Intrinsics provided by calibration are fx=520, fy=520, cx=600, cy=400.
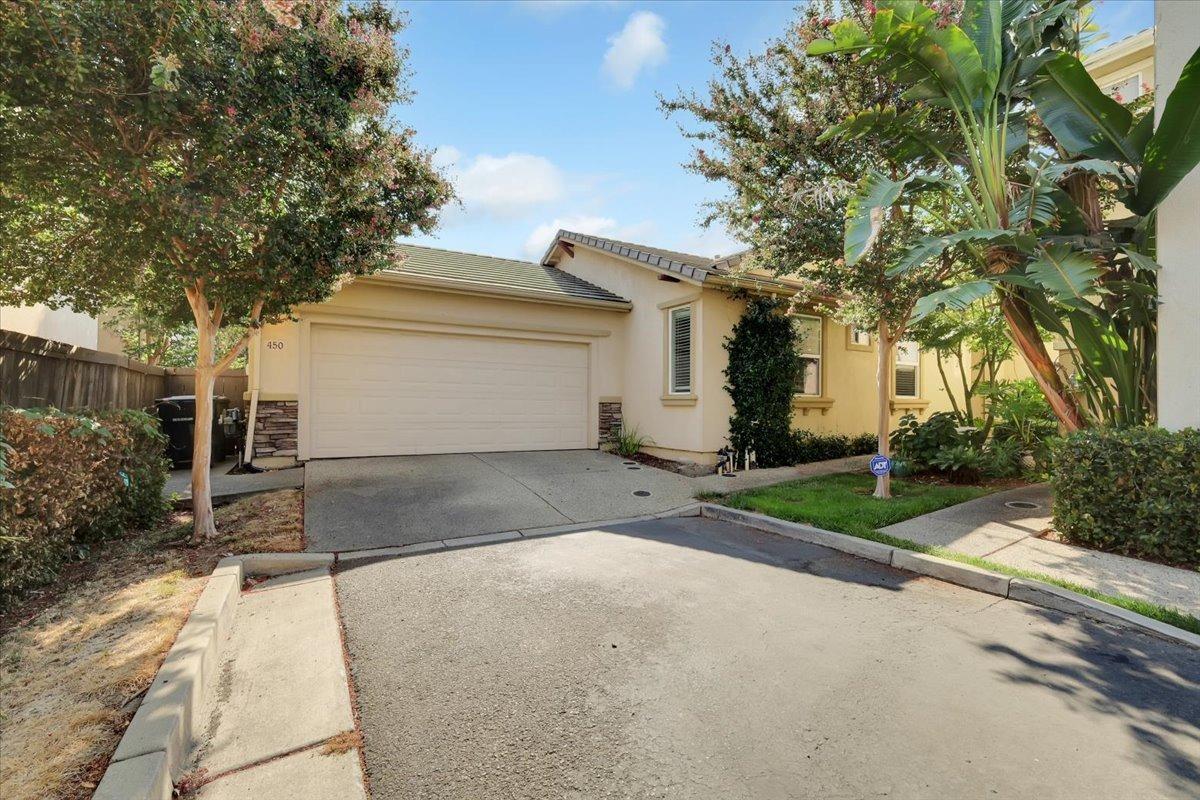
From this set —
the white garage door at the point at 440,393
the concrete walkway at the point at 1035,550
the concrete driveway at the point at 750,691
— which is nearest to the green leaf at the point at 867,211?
the concrete walkway at the point at 1035,550

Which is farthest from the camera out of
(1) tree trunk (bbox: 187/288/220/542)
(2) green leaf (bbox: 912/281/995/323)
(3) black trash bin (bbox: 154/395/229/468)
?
(3) black trash bin (bbox: 154/395/229/468)

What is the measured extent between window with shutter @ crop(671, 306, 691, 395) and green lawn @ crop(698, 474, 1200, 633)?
292 centimetres

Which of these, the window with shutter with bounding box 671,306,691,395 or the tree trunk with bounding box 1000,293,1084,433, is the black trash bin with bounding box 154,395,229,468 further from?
the tree trunk with bounding box 1000,293,1084,433

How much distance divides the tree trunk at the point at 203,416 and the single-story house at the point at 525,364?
3.65 meters

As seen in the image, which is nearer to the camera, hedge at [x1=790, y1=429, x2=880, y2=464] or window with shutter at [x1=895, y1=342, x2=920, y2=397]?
hedge at [x1=790, y1=429, x2=880, y2=464]

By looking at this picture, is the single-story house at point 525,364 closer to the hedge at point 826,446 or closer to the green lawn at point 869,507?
the hedge at point 826,446

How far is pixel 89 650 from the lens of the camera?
3.07 m

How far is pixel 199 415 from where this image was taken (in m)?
5.40

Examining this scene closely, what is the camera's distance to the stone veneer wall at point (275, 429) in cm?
891

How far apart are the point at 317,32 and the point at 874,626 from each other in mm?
6682

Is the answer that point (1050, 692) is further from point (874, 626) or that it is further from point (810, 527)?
point (810, 527)

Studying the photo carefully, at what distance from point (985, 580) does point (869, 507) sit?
214 centimetres

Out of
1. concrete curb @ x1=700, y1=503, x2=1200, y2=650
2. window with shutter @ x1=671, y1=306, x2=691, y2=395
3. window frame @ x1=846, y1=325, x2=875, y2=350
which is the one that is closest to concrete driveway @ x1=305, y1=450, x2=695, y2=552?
window with shutter @ x1=671, y1=306, x2=691, y2=395

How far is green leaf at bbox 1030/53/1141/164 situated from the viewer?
17.4ft
